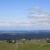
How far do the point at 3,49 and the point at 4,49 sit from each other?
0.35m

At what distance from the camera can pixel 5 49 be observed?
54.5m

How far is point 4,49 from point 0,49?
53.7 inches

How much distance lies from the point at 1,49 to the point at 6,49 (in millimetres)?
1709

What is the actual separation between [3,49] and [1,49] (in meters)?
0.68

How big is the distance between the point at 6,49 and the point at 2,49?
1374mm

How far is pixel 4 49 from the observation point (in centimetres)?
5447

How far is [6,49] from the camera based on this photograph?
179 feet

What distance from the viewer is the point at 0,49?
5431cm

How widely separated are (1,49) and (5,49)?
4.48 ft

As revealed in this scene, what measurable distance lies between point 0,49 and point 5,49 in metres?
1.71

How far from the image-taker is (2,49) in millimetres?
54500

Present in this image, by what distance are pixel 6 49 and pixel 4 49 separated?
2.25 feet
